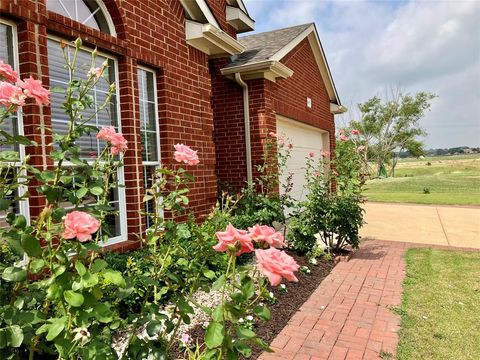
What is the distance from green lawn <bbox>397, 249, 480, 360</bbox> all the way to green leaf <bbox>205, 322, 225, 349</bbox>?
2.42 m

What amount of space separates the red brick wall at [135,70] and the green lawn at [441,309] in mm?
3143

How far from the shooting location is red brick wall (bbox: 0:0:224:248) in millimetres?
3307

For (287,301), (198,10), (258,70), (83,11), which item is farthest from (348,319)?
(258,70)

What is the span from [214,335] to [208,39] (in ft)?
16.0

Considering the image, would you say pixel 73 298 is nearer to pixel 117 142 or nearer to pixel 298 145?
pixel 117 142

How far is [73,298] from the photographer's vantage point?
1406 mm

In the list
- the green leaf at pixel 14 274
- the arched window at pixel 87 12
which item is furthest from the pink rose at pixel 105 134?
the arched window at pixel 87 12

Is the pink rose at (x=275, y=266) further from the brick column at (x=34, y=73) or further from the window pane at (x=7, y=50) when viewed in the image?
the window pane at (x=7, y=50)

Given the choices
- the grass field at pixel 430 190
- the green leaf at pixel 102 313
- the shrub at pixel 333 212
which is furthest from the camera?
the grass field at pixel 430 190

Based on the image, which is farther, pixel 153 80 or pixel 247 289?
pixel 153 80

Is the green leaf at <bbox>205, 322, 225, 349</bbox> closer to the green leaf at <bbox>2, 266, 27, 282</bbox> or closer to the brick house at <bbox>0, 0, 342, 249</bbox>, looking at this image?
the green leaf at <bbox>2, 266, 27, 282</bbox>

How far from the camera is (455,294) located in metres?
4.72

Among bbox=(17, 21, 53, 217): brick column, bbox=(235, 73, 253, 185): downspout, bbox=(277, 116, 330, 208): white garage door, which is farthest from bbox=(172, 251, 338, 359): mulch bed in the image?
bbox=(277, 116, 330, 208): white garage door

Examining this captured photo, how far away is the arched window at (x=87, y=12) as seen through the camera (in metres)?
3.80
